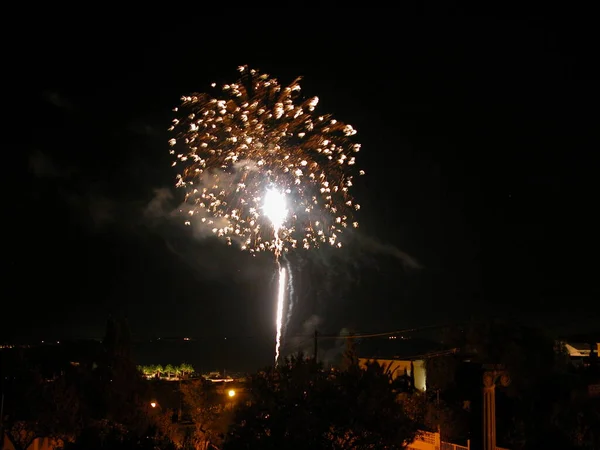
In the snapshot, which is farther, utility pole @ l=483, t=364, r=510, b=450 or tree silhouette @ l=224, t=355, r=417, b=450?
tree silhouette @ l=224, t=355, r=417, b=450

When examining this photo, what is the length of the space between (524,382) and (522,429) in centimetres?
827

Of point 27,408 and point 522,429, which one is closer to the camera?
point 27,408

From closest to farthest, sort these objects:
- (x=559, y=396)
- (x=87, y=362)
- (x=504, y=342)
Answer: (x=87, y=362)
(x=559, y=396)
(x=504, y=342)

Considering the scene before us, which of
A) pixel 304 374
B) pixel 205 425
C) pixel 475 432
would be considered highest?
pixel 304 374

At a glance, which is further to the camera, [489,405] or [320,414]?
[320,414]

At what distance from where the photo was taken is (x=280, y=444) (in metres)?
12.7

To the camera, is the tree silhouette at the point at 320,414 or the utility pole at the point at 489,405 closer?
the utility pole at the point at 489,405

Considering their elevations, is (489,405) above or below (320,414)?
above

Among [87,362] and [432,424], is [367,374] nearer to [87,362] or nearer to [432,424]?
[432,424]

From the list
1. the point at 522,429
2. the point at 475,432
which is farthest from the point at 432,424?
the point at 475,432

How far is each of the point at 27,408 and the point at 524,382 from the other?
25.4 m

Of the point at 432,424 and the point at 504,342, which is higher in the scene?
the point at 504,342

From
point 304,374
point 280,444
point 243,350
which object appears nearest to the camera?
point 280,444

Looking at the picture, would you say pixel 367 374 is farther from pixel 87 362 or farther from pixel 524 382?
pixel 524 382
